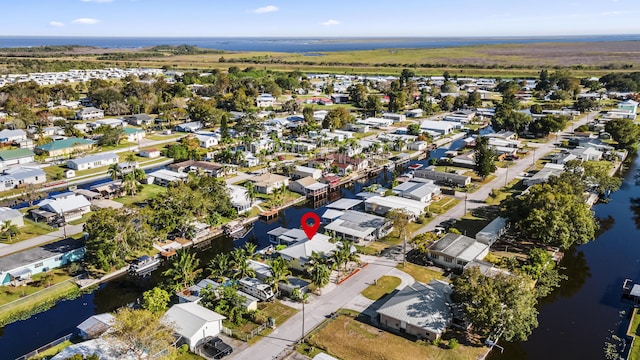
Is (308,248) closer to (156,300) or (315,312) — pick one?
(315,312)

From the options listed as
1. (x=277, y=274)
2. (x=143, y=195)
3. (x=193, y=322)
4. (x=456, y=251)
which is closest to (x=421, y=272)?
(x=456, y=251)

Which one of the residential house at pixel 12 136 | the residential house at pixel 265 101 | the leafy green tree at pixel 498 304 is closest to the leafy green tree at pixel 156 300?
the leafy green tree at pixel 498 304

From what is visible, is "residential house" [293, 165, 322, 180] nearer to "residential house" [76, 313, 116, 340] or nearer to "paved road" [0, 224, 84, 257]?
"paved road" [0, 224, 84, 257]

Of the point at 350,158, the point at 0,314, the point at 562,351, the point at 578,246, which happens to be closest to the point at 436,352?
the point at 562,351

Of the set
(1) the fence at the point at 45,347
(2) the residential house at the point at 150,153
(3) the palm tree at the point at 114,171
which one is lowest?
(1) the fence at the point at 45,347

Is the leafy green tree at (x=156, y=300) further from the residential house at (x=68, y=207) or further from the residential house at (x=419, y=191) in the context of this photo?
the residential house at (x=419, y=191)
